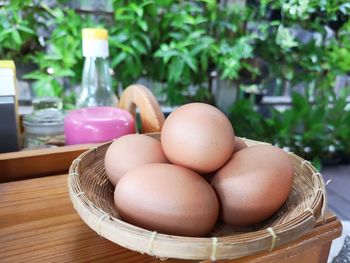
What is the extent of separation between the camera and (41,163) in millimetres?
513

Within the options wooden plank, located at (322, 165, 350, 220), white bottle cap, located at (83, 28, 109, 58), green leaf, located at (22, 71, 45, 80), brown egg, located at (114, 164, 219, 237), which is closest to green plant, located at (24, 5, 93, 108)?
green leaf, located at (22, 71, 45, 80)

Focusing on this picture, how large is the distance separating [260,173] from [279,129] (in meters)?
1.13

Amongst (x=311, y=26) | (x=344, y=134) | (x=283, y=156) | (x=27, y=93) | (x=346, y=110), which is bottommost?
(x=344, y=134)

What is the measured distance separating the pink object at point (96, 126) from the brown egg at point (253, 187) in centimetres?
24

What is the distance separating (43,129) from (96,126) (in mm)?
158

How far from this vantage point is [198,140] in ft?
1.23

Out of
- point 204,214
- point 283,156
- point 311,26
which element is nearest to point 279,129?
point 311,26

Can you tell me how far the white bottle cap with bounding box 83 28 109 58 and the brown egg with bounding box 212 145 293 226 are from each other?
0.40m

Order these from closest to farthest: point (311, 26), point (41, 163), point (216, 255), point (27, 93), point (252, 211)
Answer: point (216, 255), point (252, 211), point (41, 163), point (27, 93), point (311, 26)

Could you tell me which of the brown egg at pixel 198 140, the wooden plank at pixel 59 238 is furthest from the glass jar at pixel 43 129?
the brown egg at pixel 198 140

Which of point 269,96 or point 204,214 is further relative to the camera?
point 269,96

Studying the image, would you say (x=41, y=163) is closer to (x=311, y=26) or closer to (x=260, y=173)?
(x=260, y=173)

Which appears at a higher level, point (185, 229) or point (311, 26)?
point (311, 26)

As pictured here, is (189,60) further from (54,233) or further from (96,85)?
(54,233)
